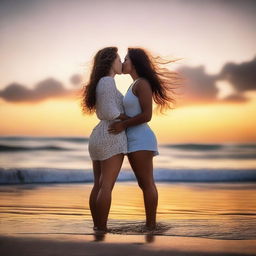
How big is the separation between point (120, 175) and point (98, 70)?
749 cm

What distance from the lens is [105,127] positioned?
4617mm

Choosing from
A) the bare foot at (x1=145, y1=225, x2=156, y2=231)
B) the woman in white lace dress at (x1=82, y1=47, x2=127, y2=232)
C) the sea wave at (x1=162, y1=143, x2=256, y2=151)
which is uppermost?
the sea wave at (x1=162, y1=143, x2=256, y2=151)

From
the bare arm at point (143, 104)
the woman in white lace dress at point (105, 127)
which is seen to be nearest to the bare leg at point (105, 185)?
the woman in white lace dress at point (105, 127)

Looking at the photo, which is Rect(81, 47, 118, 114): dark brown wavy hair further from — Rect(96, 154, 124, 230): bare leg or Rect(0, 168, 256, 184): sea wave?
Rect(0, 168, 256, 184): sea wave

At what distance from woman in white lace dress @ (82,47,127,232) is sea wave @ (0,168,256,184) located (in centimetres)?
671

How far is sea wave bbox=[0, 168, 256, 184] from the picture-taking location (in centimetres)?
1173

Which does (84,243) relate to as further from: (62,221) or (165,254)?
(62,221)

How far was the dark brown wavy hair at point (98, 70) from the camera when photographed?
465 centimetres

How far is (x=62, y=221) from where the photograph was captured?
5.15m

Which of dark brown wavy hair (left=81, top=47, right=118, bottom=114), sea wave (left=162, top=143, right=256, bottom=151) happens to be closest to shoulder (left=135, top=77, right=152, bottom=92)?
dark brown wavy hair (left=81, top=47, right=118, bottom=114)

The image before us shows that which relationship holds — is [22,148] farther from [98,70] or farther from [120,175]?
[98,70]

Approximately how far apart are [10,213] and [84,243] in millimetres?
2302

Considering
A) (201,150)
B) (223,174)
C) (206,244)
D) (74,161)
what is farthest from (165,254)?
(201,150)

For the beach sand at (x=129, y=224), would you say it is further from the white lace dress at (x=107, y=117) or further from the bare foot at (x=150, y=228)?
the white lace dress at (x=107, y=117)
